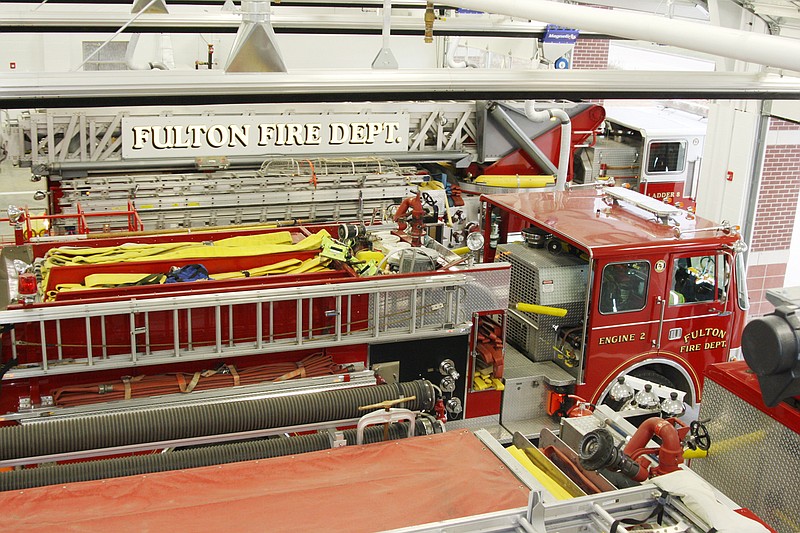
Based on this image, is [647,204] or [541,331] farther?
[647,204]

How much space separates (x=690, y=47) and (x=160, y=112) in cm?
759

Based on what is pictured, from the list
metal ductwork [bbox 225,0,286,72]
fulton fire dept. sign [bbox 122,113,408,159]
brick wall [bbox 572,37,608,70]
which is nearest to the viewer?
metal ductwork [bbox 225,0,286,72]

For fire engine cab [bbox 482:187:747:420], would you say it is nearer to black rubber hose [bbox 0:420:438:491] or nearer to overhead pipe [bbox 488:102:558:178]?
black rubber hose [bbox 0:420:438:491]

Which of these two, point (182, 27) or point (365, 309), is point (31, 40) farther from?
point (365, 309)

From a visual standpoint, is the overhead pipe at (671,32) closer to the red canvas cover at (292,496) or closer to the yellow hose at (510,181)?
the red canvas cover at (292,496)

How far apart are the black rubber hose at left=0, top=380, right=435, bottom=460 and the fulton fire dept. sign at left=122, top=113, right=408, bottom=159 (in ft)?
18.3

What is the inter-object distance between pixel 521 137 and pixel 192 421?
27.4ft

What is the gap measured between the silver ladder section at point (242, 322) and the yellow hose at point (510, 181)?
5.42 meters

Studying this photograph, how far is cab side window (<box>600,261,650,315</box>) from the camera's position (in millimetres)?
8305

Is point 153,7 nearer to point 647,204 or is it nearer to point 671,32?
point 647,204

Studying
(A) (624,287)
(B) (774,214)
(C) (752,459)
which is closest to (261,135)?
(A) (624,287)

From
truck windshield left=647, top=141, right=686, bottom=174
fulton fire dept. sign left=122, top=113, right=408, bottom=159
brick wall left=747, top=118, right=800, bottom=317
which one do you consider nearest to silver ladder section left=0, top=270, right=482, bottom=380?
fulton fire dept. sign left=122, top=113, right=408, bottom=159

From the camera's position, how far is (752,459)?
5062mm

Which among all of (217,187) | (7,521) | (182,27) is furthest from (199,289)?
(182,27)
